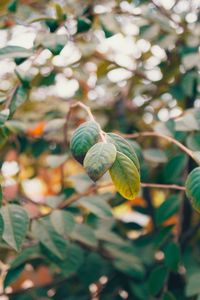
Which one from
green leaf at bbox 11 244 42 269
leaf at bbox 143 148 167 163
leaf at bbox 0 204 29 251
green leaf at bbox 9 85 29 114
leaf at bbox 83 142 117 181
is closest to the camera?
leaf at bbox 83 142 117 181

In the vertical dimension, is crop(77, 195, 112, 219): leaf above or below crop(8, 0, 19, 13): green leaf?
below

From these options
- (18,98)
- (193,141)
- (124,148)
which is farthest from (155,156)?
(124,148)

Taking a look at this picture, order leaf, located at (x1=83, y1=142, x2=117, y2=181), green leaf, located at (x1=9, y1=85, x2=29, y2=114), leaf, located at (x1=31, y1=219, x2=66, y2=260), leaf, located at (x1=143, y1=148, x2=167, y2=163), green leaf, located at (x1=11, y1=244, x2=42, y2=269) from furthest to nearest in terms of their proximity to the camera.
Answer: leaf, located at (x1=143, y1=148, x2=167, y2=163)
green leaf, located at (x1=11, y1=244, x2=42, y2=269)
leaf, located at (x1=31, y1=219, x2=66, y2=260)
green leaf, located at (x1=9, y1=85, x2=29, y2=114)
leaf, located at (x1=83, y1=142, x2=117, y2=181)

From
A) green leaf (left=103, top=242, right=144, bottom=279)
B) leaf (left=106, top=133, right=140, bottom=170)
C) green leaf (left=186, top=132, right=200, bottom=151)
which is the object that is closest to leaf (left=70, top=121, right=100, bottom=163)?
leaf (left=106, top=133, right=140, bottom=170)

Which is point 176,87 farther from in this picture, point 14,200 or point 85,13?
point 14,200

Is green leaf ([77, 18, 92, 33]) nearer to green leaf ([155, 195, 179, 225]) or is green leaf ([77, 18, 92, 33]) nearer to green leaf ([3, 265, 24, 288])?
green leaf ([155, 195, 179, 225])

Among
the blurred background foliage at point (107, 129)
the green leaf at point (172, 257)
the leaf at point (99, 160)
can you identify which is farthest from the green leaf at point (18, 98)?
the green leaf at point (172, 257)

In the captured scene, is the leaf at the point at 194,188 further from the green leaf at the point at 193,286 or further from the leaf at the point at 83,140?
the green leaf at the point at 193,286

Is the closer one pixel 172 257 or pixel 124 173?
pixel 124 173

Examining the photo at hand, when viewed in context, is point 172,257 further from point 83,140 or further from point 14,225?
point 83,140
